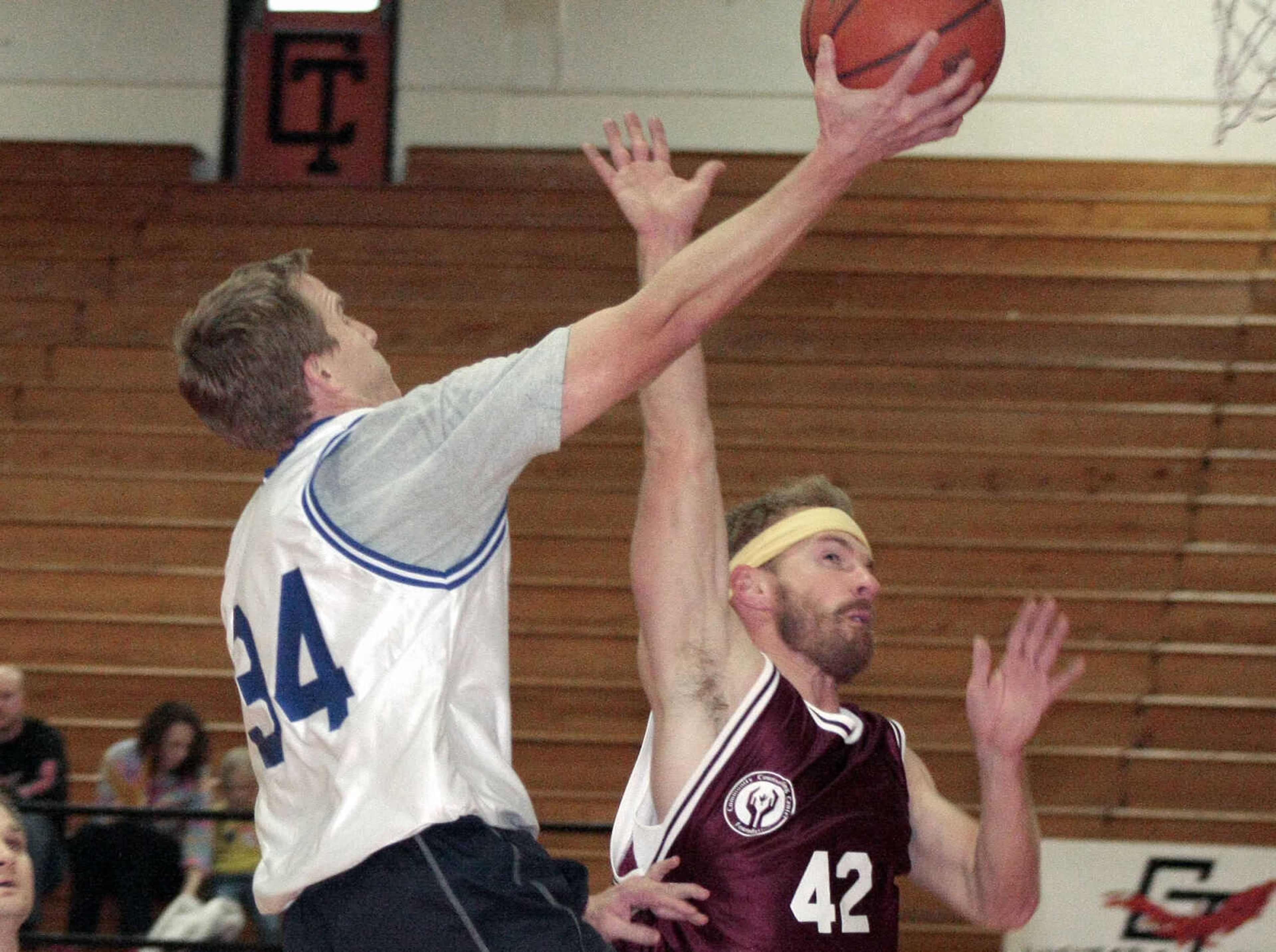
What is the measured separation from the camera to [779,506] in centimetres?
284

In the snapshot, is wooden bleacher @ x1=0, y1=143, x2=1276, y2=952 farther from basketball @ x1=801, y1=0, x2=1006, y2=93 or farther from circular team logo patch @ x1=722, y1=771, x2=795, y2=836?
basketball @ x1=801, y1=0, x2=1006, y2=93

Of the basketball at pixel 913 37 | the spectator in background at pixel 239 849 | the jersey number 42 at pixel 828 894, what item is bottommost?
the spectator in background at pixel 239 849

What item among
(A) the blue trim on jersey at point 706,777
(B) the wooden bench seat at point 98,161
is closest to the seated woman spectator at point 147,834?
(A) the blue trim on jersey at point 706,777

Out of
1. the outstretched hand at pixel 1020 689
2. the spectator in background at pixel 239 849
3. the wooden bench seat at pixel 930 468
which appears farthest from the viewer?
the wooden bench seat at pixel 930 468

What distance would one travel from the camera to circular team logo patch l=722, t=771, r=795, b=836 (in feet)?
7.93

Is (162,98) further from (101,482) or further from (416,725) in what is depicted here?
(416,725)

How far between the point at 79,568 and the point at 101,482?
0.53 metres

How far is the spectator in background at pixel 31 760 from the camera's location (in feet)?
15.9

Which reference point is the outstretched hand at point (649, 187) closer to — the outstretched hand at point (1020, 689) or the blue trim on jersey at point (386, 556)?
the blue trim on jersey at point (386, 556)

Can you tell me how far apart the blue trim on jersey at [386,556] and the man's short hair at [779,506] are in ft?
3.29

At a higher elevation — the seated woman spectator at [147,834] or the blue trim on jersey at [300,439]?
the blue trim on jersey at [300,439]

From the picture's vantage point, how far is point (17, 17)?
9297 millimetres

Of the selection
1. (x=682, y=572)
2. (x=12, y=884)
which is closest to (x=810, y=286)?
(x=682, y=572)

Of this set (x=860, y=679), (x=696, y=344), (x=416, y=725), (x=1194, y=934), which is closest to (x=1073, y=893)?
(x=1194, y=934)
